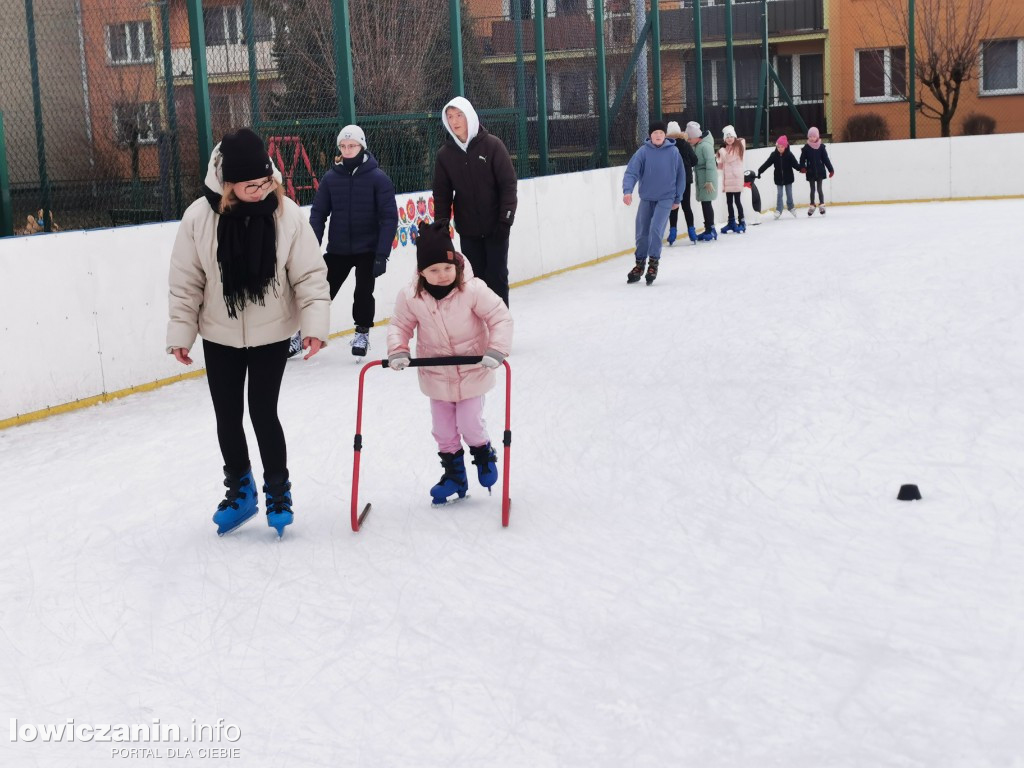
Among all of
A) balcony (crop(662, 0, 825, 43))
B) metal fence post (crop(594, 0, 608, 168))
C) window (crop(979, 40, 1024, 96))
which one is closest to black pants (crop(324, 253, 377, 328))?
metal fence post (crop(594, 0, 608, 168))

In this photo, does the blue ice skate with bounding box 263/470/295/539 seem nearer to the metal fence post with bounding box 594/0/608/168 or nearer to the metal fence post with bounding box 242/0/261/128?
the metal fence post with bounding box 242/0/261/128

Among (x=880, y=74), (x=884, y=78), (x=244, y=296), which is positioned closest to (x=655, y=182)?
(x=244, y=296)

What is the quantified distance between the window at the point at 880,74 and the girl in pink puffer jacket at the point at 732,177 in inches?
541

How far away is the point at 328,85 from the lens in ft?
36.1

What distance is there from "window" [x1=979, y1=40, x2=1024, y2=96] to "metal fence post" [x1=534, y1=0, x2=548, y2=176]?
62.9 ft

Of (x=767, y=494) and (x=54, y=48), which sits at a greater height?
(x=54, y=48)

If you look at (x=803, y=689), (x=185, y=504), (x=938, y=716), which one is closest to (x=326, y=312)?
(x=185, y=504)

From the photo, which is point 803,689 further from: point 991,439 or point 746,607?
point 991,439

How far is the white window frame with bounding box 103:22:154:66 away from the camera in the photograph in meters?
9.20

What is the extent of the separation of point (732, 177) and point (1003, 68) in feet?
52.2

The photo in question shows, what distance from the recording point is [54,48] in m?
9.33

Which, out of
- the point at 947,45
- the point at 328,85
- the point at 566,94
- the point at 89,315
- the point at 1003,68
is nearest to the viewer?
the point at 89,315

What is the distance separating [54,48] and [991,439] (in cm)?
647

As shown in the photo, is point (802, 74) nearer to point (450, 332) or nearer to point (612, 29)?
point (612, 29)
